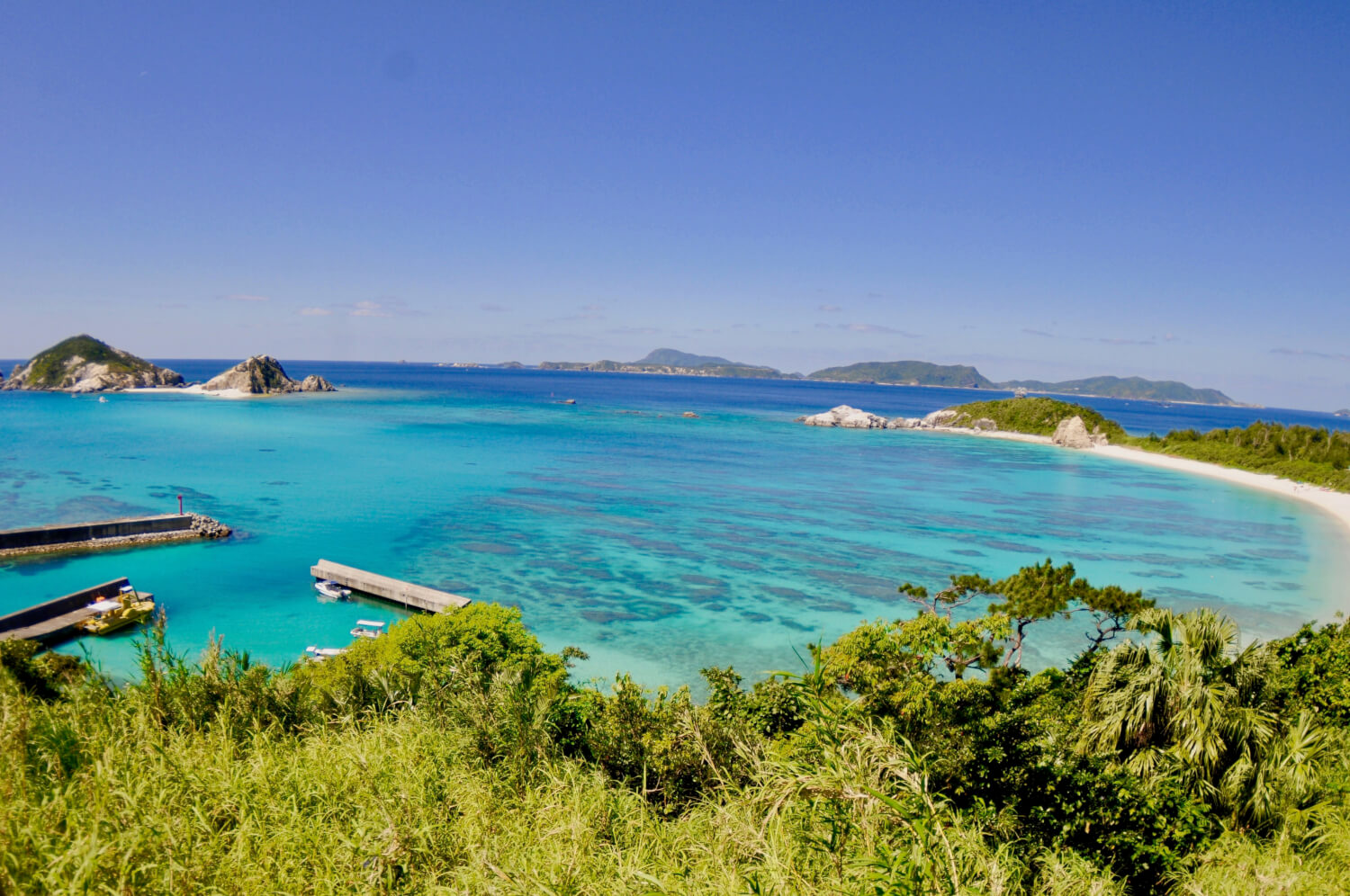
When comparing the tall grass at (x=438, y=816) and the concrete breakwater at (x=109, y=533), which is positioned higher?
the tall grass at (x=438, y=816)

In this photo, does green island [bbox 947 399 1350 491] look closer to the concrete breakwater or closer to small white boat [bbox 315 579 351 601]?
small white boat [bbox 315 579 351 601]

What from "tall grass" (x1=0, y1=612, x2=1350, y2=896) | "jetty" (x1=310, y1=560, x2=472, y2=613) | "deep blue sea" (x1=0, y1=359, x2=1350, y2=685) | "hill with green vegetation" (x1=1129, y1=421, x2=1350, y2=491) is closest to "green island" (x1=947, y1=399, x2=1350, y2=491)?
"hill with green vegetation" (x1=1129, y1=421, x2=1350, y2=491)

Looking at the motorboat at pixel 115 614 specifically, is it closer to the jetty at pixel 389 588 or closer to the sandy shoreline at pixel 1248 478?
the jetty at pixel 389 588

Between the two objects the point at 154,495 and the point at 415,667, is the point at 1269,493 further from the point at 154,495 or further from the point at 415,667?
the point at 154,495

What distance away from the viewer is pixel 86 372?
143 metres

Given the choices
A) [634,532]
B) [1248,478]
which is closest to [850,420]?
[1248,478]

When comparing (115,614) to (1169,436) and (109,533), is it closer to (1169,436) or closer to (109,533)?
(109,533)

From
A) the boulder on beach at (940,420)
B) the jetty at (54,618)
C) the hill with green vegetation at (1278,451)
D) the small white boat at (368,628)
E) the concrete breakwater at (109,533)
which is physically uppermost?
the boulder on beach at (940,420)

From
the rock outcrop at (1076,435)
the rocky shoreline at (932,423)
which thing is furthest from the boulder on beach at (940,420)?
the rock outcrop at (1076,435)

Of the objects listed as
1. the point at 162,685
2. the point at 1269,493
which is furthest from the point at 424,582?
the point at 1269,493

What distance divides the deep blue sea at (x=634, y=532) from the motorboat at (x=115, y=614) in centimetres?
59

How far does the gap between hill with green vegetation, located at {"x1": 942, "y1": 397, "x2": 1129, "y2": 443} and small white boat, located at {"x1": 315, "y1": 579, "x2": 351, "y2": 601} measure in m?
101

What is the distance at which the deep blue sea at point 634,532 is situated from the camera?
86.0 feet

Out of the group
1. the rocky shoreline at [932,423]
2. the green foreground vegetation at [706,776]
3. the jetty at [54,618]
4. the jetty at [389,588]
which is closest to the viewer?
the green foreground vegetation at [706,776]
